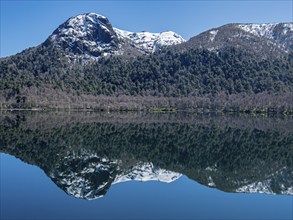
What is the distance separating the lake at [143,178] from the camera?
69.7 ft

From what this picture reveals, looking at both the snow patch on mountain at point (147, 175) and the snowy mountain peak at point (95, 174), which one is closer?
the snowy mountain peak at point (95, 174)

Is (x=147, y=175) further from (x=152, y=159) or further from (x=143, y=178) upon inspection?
(x=152, y=159)

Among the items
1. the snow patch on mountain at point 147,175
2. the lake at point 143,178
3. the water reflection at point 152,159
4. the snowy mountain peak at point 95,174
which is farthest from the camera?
the snow patch on mountain at point 147,175

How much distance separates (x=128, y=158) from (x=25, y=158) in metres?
10.7

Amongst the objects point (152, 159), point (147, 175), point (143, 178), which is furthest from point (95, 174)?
point (152, 159)

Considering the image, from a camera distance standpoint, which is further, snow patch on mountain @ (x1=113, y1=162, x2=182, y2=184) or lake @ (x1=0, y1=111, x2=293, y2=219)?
snow patch on mountain @ (x1=113, y1=162, x2=182, y2=184)

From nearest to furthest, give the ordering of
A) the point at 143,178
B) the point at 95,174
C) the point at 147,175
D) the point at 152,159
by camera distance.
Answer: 1. the point at 143,178
2. the point at 95,174
3. the point at 147,175
4. the point at 152,159

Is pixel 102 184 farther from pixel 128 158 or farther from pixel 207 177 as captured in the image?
pixel 128 158

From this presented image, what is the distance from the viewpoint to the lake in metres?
21.2

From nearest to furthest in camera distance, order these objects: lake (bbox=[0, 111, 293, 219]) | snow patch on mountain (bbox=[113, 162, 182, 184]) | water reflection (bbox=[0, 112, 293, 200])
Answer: lake (bbox=[0, 111, 293, 219]) → water reflection (bbox=[0, 112, 293, 200]) → snow patch on mountain (bbox=[113, 162, 182, 184])

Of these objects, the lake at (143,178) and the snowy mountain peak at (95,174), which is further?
the snowy mountain peak at (95,174)

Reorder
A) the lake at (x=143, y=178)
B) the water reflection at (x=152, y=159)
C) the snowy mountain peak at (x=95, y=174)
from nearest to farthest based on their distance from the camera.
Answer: the lake at (x=143, y=178) < the snowy mountain peak at (x=95, y=174) < the water reflection at (x=152, y=159)

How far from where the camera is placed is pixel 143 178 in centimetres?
3072

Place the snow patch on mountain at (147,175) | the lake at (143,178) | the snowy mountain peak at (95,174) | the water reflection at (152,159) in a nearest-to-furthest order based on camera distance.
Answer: the lake at (143,178) → the snowy mountain peak at (95,174) → the water reflection at (152,159) → the snow patch on mountain at (147,175)
